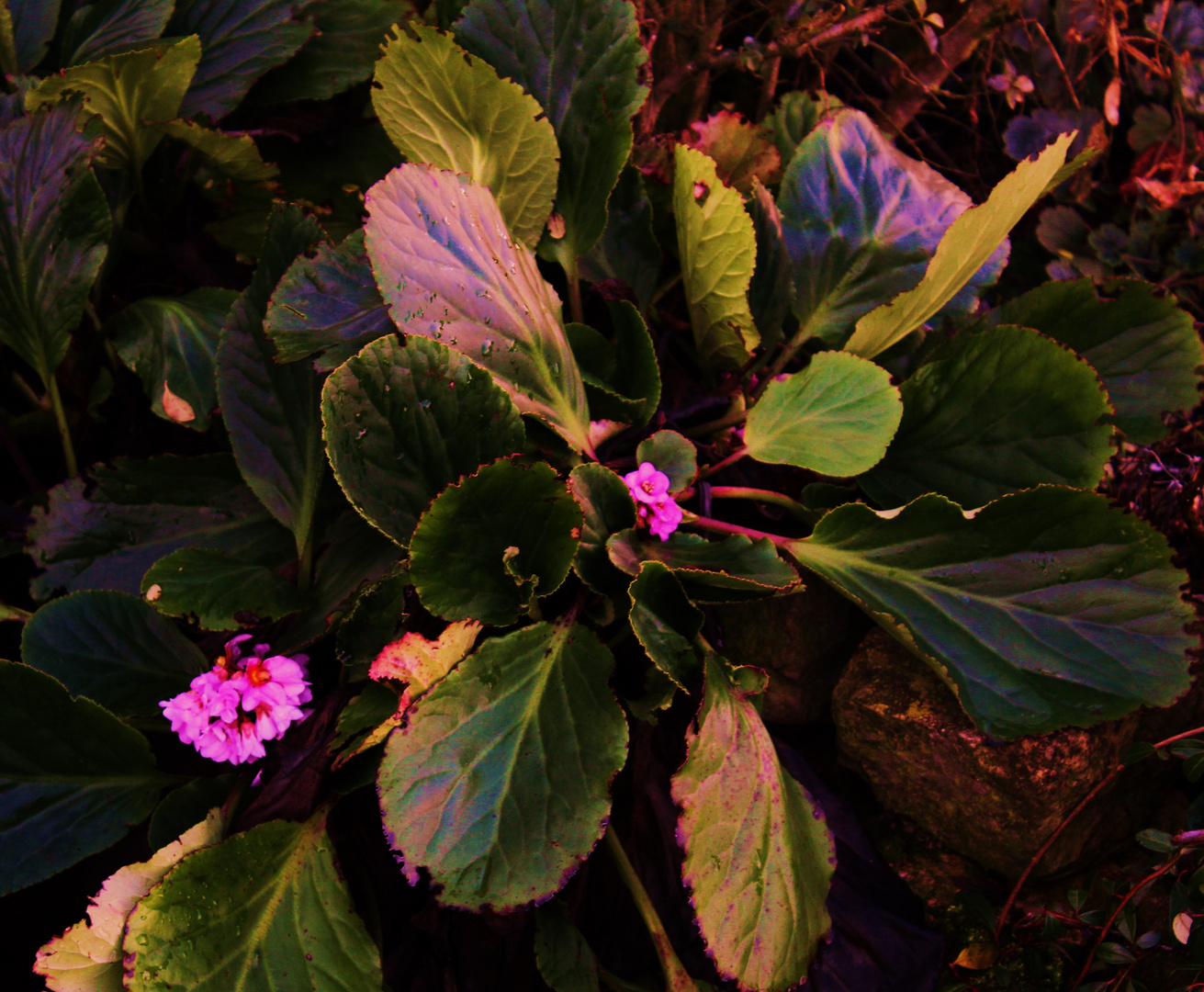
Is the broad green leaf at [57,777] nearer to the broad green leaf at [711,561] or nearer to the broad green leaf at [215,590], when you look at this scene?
the broad green leaf at [215,590]

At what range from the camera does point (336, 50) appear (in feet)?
3.57

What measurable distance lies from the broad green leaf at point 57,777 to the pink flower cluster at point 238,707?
0.32ft

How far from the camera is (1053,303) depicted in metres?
0.93

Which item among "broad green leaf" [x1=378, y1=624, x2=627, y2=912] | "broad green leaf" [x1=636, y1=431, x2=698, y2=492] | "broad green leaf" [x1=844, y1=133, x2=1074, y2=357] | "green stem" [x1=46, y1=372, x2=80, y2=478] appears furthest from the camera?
"green stem" [x1=46, y1=372, x2=80, y2=478]

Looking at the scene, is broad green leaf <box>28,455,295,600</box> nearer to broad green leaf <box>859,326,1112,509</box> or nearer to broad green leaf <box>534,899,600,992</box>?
broad green leaf <box>534,899,600,992</box>

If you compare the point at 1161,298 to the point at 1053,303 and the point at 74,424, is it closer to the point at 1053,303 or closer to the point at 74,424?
the point at 1053,303

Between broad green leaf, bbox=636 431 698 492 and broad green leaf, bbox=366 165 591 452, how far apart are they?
0.23ft

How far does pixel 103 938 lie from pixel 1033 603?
A: 2.89 feet

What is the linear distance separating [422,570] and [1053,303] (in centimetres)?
78

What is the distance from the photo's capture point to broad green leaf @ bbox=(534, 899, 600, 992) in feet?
2.48

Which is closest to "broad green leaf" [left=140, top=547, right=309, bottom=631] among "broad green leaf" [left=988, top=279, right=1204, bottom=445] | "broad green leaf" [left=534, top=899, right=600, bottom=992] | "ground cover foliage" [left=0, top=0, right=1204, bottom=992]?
"ground cover foliage" [left=0, top=0, right=1204, bottom=992]

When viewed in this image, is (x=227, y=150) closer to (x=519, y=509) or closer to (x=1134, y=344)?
(x=519, y=509)

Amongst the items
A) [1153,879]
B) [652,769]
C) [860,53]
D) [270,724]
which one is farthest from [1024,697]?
[860,53]

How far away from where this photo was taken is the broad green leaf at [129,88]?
0.88 metres
